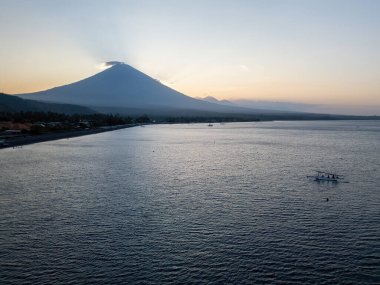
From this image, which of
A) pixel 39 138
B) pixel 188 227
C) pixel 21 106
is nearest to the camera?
pixel 188 227

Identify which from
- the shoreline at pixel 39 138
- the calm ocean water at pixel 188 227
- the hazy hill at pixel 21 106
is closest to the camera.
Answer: the calm ocean water at pixel 188 227

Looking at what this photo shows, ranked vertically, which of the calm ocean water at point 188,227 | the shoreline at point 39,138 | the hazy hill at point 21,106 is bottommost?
the calm ocean water at point 188,227

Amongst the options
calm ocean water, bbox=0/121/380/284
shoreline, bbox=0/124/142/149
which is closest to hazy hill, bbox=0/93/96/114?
shoreline, bbox=0/124/142/149

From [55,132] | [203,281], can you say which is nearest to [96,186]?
[203,281]

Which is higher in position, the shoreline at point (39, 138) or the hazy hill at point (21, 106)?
the hazy hill at point (21, 106)

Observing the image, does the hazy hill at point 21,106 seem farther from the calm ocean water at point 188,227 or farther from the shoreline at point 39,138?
the calm ocean water at point 188,227

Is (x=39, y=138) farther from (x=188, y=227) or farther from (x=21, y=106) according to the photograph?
(x=21, y=106)

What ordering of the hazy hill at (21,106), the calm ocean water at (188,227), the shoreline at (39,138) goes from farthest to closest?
the hazy hill at (21,106) < the shoreline at (39,138) < the calm ocean water at (188,227)

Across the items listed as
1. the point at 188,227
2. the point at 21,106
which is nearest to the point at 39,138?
the point at 188,227

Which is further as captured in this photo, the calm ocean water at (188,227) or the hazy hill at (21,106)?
the hazy hill at (21,106)

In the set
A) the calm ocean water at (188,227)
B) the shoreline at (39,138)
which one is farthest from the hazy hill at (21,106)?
the calm ocean water at (188,227)
